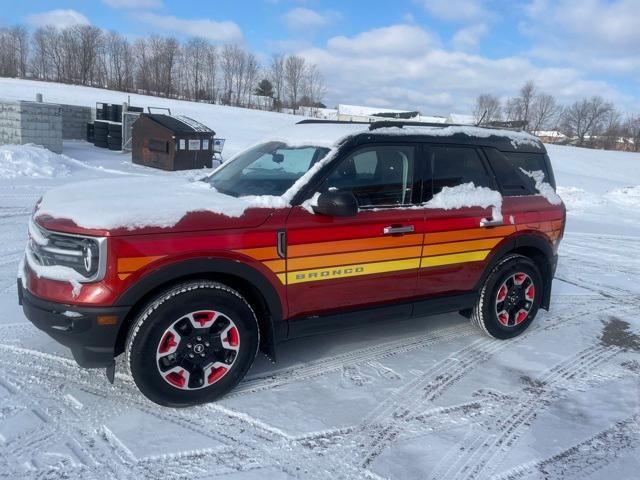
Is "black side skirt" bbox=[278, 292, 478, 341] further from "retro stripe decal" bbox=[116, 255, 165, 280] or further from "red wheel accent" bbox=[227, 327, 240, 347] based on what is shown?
"retro stripe decal" bbox=[116, 255, 165, 280]

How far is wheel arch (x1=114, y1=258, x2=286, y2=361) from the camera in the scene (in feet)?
9.91

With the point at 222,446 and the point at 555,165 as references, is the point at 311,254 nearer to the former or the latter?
the point at 222,446

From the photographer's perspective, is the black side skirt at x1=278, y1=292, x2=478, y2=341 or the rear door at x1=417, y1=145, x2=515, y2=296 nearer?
the black side skirt at x1=278, y1=292, x2=478, y2=341

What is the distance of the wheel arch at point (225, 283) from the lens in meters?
3.02

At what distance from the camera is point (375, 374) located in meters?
3.96

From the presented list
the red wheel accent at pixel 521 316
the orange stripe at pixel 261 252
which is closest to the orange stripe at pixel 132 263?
the orange stripe at pixel 261 252

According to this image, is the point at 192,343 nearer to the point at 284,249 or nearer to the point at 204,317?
the point at 204,317

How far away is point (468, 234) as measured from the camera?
167 inches

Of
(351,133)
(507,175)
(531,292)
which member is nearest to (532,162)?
(507,175)

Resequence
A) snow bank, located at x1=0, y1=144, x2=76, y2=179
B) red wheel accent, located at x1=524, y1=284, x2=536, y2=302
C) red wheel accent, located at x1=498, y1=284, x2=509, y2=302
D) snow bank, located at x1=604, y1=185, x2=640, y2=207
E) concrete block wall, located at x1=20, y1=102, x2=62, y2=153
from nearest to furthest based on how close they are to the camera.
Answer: red wheel accent, located at x1=498, y1=284, x2=509, y2=302, red wheel accent, located at x1=524, y1=284, x2=536, y2=302, snow bank, located at x1=0, y1=144, x2=76, y2=179, concrete block wall, located at x1=20, y1=102, x2=62, y2=153, snow bank, located at x1=604, y1=185, x2=640, y2=207

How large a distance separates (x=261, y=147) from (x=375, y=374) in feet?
6.91

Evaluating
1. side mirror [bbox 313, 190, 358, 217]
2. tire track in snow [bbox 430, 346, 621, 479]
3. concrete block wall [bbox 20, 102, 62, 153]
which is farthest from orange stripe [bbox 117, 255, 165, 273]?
concrete block wall [bbox 20, 102, 62, 153]

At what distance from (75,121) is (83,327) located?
811 inches

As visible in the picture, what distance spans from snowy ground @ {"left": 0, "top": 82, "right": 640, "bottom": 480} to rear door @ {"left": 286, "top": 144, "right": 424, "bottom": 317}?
2.03 ft
